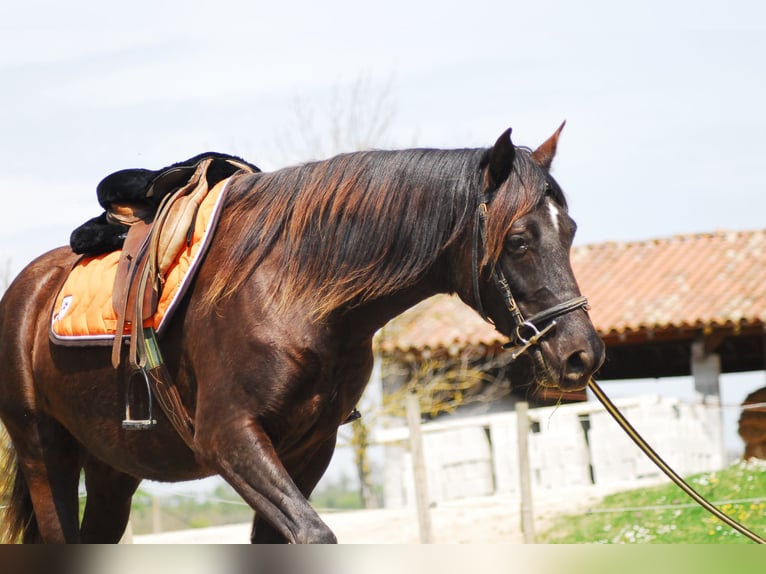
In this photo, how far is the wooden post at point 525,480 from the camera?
10.8 m

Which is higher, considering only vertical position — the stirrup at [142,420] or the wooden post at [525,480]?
the stirrup at [142,420]

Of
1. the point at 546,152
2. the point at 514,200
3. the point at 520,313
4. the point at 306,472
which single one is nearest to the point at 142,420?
the point at 306,472

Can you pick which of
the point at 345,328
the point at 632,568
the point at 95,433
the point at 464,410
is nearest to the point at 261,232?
the point at 345,328

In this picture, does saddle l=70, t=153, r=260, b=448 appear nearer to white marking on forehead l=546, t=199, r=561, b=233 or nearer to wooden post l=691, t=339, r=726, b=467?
white marking on forehead l=546, t=199, r=561, b=233

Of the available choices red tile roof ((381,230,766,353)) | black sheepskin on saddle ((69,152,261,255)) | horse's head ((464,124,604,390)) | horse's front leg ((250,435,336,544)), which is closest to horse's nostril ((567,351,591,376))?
horse's head ((464,124,604,390))

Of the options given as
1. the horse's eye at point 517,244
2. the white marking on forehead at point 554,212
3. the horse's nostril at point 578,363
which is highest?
the white marking on forehead at point 554,212

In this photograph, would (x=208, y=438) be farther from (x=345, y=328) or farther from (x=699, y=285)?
(x=699, y=285)

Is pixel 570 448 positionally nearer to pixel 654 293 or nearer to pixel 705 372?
pixel 705 372

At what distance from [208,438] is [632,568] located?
99.2 inches

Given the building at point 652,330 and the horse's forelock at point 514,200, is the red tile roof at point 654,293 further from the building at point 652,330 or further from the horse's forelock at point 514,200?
the horse's forelock at point 514,200

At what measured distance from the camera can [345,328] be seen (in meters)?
3.65

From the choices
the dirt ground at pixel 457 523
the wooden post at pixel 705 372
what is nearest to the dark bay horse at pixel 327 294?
the dirt ground at pixel 457 523

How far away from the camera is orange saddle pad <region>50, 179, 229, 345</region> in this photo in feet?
12.6

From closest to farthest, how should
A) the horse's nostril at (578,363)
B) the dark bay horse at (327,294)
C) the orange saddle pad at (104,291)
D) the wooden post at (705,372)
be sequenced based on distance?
the horse's nostril at (578,363) → the dark bay horse at (327,294) → the orange saddle pad at (104,291) → the wooden post at (705,372)
